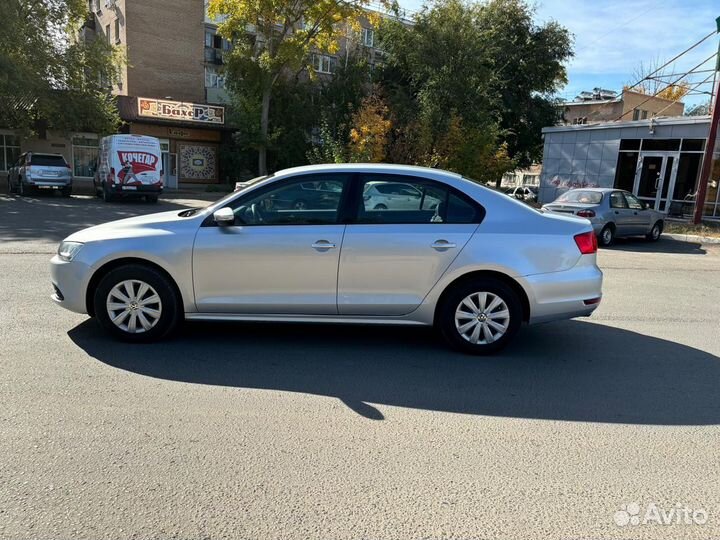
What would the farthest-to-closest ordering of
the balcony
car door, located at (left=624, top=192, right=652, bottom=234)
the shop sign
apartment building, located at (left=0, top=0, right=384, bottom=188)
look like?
1. the balcony
2. apartment building, located at (left=0, top=0, right=384, bottom=188)
3. the shop sign
4. car door, located at (left=624, top=192, right=652, bottom=234)

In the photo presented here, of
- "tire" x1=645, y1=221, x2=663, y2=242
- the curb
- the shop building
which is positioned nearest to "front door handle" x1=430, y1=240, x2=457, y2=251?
"tire" x1=645, y1=221, x2=663, y2=242

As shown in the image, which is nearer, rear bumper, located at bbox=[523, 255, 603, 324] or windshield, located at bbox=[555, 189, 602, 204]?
rear bumper, located at bbox=[523, 255, 603, 324]

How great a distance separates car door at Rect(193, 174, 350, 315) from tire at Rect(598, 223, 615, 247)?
11844 millimetres

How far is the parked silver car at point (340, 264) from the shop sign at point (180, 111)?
2898cm

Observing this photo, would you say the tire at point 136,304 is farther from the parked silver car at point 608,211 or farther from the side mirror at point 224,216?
the parked silver car at point 608,211

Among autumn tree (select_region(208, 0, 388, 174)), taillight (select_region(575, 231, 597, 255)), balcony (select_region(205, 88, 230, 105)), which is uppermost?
autumn tree (select_region(208, 0, 388, 174))

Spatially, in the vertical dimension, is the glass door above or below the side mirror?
above

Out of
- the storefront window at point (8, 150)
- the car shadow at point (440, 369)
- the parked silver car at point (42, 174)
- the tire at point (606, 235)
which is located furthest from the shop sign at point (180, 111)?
the car shadow at point (440, 369)

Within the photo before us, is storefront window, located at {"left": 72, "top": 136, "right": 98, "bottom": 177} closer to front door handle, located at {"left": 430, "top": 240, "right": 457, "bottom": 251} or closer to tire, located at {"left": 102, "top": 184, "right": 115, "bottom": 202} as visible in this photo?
tire, located at {"left": 102, "top": 184, "right": 115, "bottom": 202}

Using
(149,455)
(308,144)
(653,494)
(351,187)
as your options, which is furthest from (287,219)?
(308,144)

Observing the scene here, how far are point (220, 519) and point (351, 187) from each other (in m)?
3.13

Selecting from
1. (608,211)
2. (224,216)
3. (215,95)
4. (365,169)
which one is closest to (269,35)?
(215,95)

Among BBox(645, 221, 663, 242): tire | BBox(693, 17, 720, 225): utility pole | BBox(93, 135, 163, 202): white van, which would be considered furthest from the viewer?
BBox(93, 135, 163, 202): white van

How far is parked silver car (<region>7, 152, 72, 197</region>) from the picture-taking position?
22.8 m
